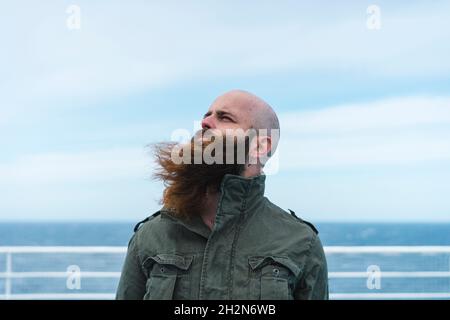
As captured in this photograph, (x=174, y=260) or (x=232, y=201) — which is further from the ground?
(x=232, y=201)

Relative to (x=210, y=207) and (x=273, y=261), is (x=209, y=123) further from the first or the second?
(x=273, y=261)

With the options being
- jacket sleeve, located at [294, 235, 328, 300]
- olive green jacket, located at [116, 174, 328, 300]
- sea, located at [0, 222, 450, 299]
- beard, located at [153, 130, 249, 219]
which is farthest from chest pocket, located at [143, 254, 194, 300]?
sea, located at [0, 222, 450, 299]

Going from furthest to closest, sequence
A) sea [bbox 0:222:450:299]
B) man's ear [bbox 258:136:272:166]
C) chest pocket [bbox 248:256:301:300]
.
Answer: sea [bbox 0:222:450:299]
man's ear [bbox 258:136:272:166]
chest pocket [bbox 248:256:301:300]

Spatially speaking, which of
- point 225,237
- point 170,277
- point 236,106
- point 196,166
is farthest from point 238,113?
point 170,277

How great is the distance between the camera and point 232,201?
1239 mm

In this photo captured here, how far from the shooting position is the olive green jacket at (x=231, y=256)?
120cm

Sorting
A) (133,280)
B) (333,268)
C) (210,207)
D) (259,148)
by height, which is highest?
(333,268)

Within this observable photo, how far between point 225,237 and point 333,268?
38330 mm

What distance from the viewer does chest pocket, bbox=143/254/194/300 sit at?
1204 mm

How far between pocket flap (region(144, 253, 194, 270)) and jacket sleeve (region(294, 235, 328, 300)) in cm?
24

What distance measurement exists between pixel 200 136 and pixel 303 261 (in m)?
0.35

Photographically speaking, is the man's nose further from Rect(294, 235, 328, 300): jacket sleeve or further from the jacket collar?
Rect(294, 235, 328, 300): jacket sleeve
